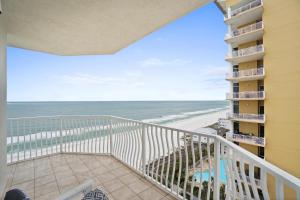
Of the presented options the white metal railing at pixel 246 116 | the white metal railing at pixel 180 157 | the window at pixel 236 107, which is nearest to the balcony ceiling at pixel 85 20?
the white metal railing at pixel 180 157

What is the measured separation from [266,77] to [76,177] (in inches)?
364

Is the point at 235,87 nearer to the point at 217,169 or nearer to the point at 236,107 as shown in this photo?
the point at 236,107

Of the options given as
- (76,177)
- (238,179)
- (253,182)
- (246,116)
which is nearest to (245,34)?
(246,116)

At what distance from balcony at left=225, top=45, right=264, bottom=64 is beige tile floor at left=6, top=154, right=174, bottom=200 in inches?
354

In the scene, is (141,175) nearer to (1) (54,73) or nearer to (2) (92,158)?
(2) (92,158)

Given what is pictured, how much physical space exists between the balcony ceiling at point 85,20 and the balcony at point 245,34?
8.06 meters

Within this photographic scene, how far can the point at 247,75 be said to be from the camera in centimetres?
852

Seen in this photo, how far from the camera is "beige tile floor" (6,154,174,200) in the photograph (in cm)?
223

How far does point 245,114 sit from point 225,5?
7.36 metres

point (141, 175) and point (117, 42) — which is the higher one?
point (117, 42)

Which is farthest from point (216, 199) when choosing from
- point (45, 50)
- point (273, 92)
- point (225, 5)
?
point (225, 5)

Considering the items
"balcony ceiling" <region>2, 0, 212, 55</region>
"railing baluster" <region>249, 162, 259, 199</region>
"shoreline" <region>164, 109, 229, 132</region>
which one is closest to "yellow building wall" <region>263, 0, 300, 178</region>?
"balcony ceiling" <region>2, 0, 212, 55</region>

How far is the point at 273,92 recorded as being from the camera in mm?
7250

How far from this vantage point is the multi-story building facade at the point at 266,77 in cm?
638
